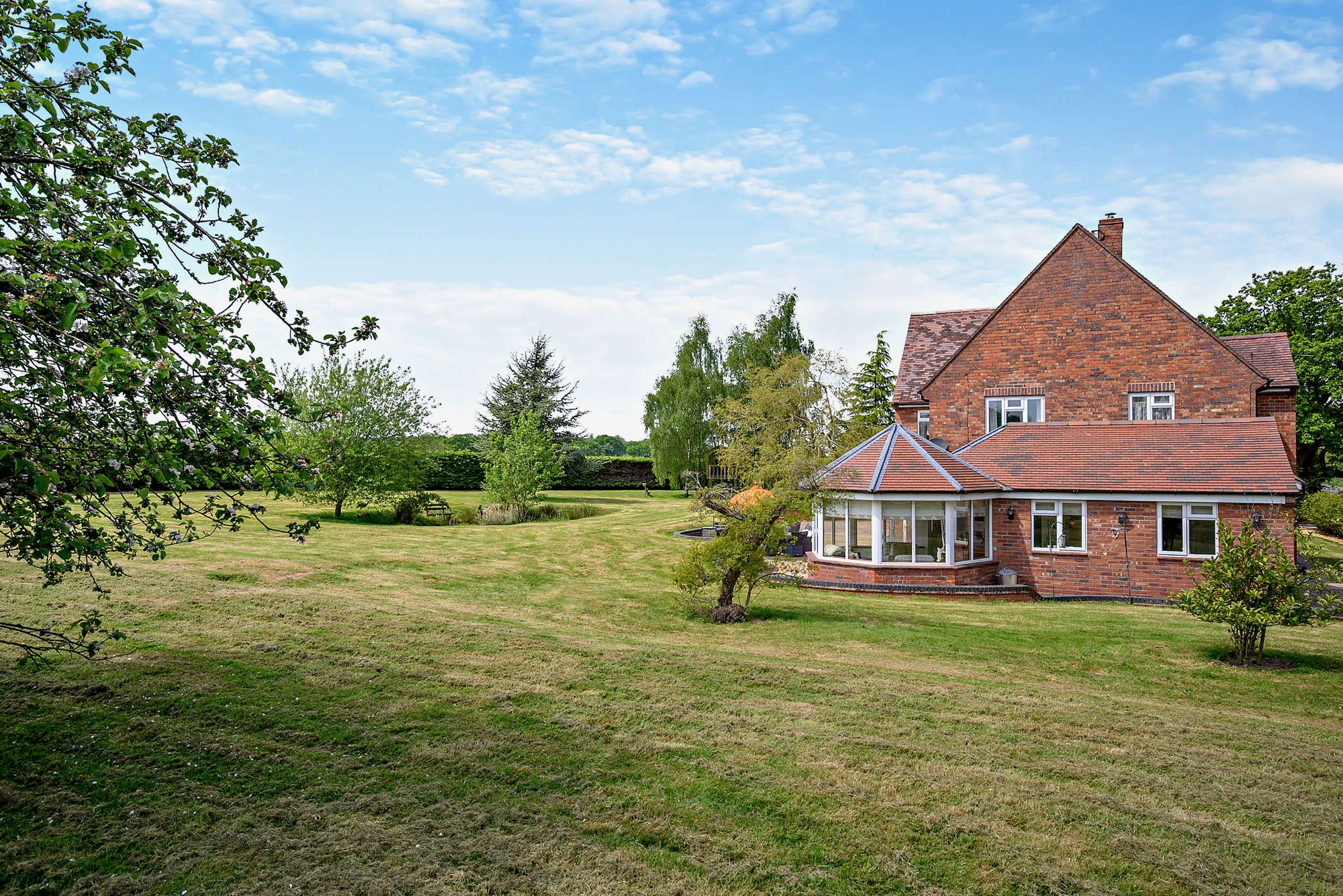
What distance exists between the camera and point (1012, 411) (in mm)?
27594

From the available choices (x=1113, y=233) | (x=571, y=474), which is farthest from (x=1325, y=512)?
(x=571, y=474)

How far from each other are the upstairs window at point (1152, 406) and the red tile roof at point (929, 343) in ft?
21.9

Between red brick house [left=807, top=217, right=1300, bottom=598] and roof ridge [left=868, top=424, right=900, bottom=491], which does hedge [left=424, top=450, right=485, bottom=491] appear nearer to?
red brick house [left=807, top=217, right=1300, bottom=598]

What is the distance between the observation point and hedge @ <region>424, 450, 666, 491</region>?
48.2 metres

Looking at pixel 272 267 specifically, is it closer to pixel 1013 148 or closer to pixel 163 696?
pixel 163 696

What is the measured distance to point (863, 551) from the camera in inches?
Result: 848

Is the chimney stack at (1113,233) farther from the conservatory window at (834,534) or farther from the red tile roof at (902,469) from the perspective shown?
the conservatory window at (834,534)

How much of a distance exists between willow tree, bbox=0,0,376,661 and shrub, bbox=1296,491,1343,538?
145 ft

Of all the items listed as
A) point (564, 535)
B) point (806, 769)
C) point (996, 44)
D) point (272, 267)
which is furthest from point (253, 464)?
point (564, 535)

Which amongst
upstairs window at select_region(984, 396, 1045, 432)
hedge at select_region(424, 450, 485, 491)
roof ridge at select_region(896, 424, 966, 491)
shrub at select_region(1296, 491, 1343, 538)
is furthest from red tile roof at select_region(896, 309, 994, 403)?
hedge at select_region(424, 450, 485, 491)

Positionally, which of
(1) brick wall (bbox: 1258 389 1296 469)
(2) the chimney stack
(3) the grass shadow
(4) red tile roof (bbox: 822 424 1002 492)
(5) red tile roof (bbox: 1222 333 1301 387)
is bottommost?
(3) the grass shadow

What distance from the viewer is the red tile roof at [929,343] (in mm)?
31266

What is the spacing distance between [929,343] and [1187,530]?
1432cm

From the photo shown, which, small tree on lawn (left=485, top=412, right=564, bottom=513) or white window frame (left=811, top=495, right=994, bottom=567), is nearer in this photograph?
white window frame (left=811, top=495, right=994, bottom=567)
